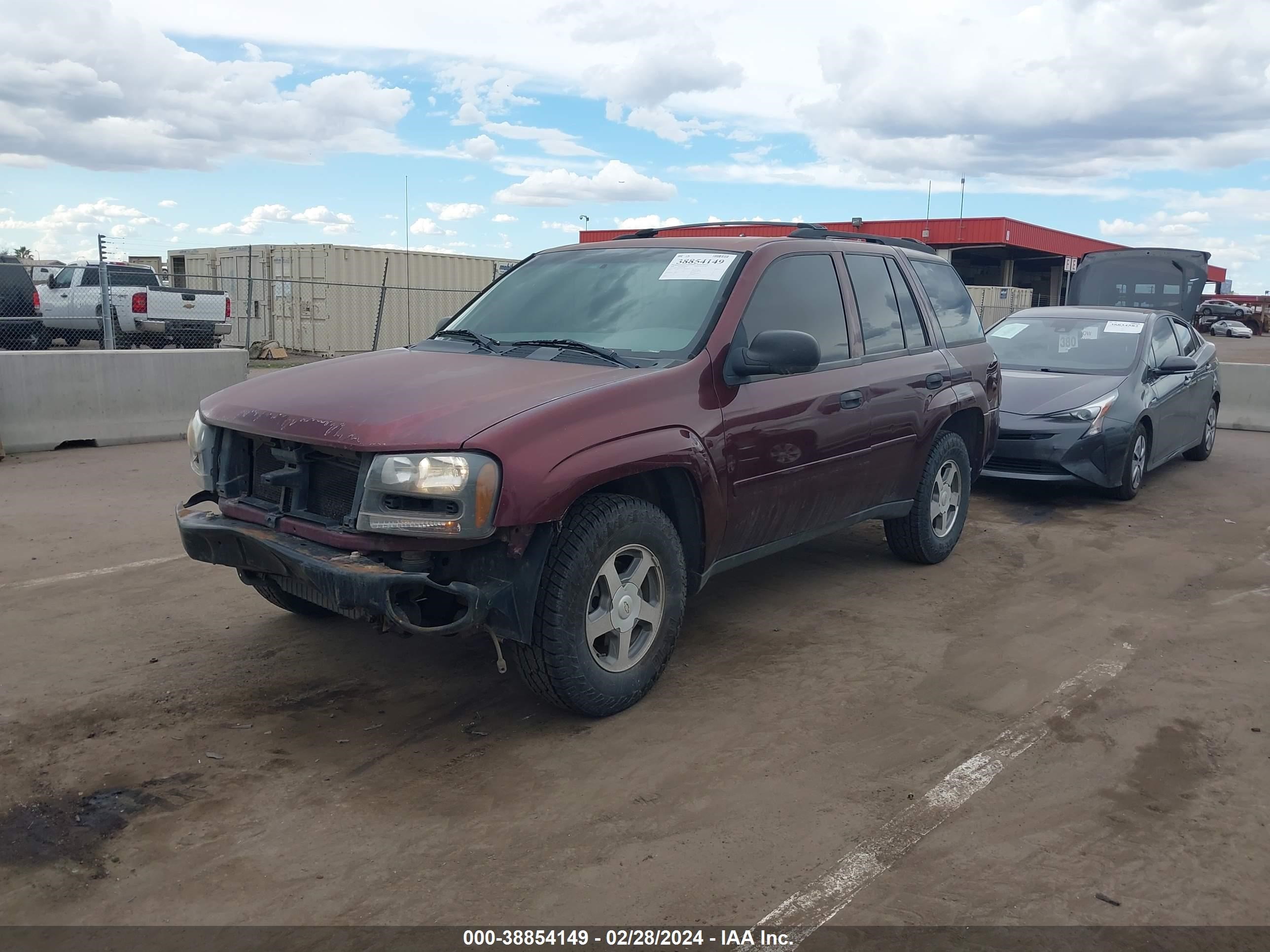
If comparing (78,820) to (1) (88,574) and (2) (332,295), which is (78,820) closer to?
(1) (88,574)

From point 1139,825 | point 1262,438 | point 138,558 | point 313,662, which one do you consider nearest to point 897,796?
point 1139,825

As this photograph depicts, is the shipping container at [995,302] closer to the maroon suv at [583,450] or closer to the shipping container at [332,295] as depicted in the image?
the shipping container at [332,295]

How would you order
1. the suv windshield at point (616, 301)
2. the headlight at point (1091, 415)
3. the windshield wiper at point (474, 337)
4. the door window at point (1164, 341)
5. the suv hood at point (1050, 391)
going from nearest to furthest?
the suv windshield at point (616, 301) → the windshield wiper at point (474, 337) → the headlight at point (1091, 415) → the suv hood at point (1050, 391) → the door window at point (1164, 341)

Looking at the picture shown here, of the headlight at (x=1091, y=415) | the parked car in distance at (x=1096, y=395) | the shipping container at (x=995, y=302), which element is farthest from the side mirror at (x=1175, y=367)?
the shipping container at (x=995, y=302)

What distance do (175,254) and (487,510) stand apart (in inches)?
1214

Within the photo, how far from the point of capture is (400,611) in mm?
3549

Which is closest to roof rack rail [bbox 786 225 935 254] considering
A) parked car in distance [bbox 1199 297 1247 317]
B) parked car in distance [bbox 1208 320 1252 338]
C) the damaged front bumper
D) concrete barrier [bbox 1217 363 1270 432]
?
the damaged front bumper

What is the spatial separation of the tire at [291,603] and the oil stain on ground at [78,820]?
4.20ft

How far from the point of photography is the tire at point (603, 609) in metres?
3.70

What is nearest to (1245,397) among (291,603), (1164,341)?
(1164,341)

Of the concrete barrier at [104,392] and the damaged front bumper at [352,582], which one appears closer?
the damaged front bumper at [352,582]

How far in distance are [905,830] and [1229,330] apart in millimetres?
59082

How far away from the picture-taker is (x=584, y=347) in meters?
4.47

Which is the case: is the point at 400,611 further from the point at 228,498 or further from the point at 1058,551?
the point at 1058,551
